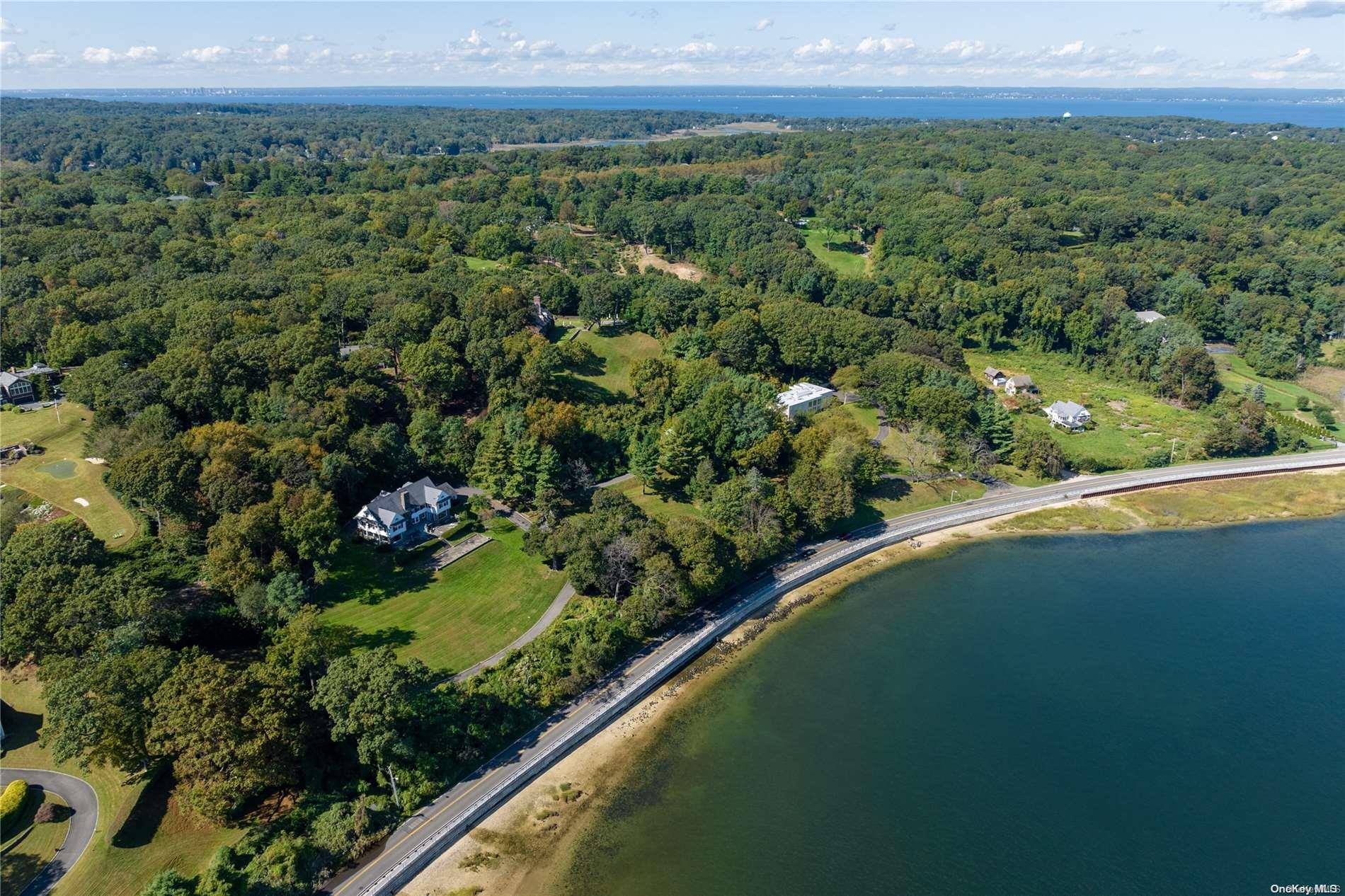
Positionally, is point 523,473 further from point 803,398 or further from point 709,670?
point 803,398

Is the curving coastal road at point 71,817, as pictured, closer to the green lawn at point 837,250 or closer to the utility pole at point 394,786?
the utility pole at point 394,786

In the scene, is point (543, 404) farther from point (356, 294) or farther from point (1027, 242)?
point (1027, 242)

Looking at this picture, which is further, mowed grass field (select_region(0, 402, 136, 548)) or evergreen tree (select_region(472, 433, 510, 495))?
evergreen tree (select_region(472, 433, 510, 495))

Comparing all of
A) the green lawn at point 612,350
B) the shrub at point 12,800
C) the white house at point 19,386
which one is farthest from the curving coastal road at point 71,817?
the green lawn at point 612,350

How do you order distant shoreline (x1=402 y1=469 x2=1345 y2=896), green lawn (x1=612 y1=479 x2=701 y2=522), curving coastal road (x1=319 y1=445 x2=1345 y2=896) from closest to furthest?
curving coastal road (x1=319 y1=445 x2=1345 y2=896)
distant shoreline (x1=402 y1=469 x2=1345 y2=896)
green lawn (x1=612 y1=479 x2=701 y2=522)

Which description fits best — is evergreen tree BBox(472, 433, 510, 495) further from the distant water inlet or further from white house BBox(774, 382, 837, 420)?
the distant water inlet

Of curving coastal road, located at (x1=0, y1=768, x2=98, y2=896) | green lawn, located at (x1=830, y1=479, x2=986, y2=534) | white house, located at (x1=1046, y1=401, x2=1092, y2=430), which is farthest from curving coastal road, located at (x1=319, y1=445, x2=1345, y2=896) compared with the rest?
curving coastal road, located at (x1=0, y1=768, x2=98, y2=896)
